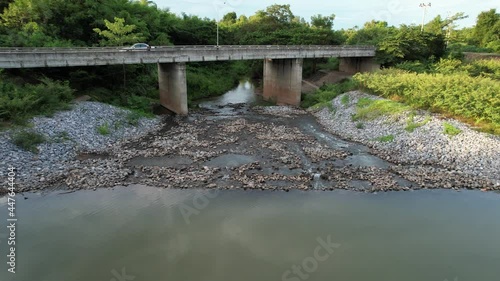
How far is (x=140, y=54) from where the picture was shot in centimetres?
3216

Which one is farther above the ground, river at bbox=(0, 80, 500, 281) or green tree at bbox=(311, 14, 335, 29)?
green tree at bbox=(311, 14, 335, 29)

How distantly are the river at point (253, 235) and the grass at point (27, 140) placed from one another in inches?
191

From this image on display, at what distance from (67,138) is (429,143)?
2654cm

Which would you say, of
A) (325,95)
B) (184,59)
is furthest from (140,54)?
(325,95)

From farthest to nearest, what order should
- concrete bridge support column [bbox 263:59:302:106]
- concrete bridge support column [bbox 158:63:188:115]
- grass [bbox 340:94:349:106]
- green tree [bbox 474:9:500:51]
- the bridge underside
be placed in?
Result: green tree [bbox 474:9:500:51], concrete bridge support column [bbox 263:59:302:106], grass [bbox 340:94:349:106], the bridge underside, concrete bridge support column [bbox 158:63:188:115]

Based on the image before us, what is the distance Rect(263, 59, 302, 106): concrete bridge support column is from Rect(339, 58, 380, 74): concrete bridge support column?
1480cm

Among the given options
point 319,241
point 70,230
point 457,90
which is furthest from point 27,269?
point 457,90

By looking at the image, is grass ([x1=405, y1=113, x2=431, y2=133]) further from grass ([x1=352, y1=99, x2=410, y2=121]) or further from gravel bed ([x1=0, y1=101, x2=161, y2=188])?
gravel bed ([x1=0, y1=101, x2=161, y2=188])

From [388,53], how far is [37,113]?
146ft

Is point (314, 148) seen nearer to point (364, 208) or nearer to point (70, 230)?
point (364, 208)

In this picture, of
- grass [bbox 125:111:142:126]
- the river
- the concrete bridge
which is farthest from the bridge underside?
the river

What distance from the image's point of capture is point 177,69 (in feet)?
114

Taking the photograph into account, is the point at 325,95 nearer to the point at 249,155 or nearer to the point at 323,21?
the point at 249,155

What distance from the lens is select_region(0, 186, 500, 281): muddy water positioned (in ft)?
42.1
